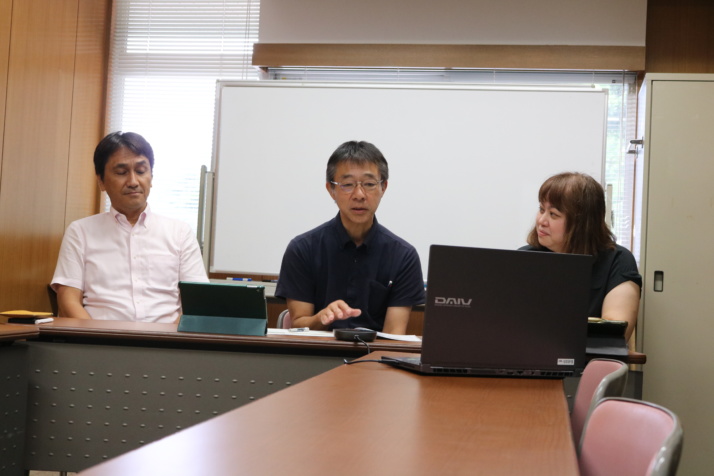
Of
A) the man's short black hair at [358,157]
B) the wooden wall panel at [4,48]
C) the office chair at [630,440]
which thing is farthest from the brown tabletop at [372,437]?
the wooden wall panel at [4,48]

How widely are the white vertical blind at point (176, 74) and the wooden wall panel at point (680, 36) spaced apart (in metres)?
2.37

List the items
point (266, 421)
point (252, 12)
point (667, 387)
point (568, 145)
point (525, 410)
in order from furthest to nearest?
point (252, 12) < point (568, 145) < point (667, 387) < point (525, 410) < point (266, 421)

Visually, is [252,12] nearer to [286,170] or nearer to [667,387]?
[286,170]

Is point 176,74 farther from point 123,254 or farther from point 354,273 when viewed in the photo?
point 354,273

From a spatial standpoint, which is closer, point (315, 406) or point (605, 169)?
point (315, 406)

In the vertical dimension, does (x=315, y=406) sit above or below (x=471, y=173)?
below

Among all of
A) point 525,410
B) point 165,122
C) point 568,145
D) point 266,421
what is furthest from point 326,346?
point 165,122

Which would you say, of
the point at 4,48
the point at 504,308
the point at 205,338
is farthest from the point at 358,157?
the point at 4,48

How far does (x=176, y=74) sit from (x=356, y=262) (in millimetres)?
2557

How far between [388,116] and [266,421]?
11.2 feet

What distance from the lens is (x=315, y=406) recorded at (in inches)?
44.1

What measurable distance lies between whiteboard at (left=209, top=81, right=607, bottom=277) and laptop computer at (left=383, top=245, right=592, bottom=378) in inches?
93.7

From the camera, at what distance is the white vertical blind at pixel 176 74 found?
4734 millimetres

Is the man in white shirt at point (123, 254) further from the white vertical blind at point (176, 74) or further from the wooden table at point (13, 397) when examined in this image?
the white vertical blind at point (176, 74)
